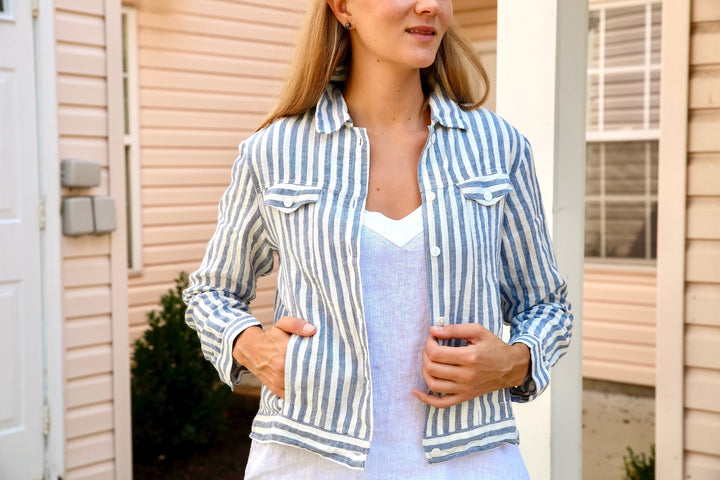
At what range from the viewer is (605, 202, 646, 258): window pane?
7.37m

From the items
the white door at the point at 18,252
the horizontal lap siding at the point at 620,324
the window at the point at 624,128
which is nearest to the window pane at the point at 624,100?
the window at the point at 624,128

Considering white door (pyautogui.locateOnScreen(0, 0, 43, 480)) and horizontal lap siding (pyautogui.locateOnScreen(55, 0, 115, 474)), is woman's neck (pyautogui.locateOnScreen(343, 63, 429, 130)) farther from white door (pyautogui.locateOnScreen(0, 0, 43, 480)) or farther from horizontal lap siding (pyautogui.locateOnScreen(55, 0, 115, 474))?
horizontal lap siding (pyautogui.locateOnScreen(55, 0, 115, 474))

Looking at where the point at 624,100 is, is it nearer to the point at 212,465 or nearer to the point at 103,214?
the point at 212,465

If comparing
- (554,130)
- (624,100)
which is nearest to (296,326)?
(554,130)

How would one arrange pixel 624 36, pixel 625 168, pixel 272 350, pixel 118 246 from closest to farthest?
pixel 272 350
pixel 118 246
pixel 624 36
pixel 625 168

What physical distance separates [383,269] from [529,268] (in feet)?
0.97

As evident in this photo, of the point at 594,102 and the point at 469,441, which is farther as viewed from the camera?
the point at 594,102

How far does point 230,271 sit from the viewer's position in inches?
62.9

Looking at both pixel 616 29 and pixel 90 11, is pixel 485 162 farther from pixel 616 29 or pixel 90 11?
pixel 616 29

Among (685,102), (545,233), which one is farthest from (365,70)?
(685,102)

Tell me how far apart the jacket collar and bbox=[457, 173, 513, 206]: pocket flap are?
0.11 meters

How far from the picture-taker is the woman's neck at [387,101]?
5.15 ft

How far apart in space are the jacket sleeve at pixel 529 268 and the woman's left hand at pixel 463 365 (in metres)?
0.13

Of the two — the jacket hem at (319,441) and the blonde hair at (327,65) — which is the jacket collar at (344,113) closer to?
the blonde hair at (327,65)
